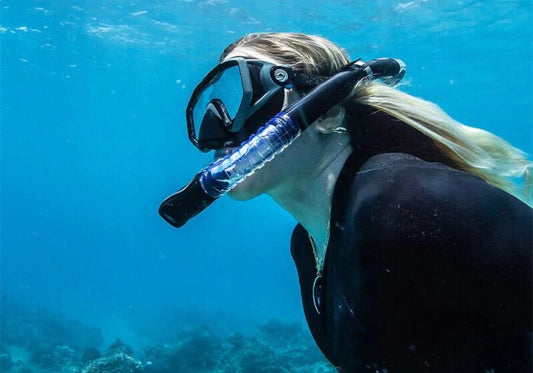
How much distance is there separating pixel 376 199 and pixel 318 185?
25.8 inches

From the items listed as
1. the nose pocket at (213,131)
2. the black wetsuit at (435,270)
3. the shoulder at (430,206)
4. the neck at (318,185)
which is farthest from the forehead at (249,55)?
the shoulder at (430,206)

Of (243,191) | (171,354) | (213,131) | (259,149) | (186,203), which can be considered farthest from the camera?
(171,354)

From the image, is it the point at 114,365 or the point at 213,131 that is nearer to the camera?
the point at 213,131

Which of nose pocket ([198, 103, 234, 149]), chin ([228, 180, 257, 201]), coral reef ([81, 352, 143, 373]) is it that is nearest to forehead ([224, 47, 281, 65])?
nose pocket ([198, 103, 234, 149])

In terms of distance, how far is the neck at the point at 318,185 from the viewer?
195 cm

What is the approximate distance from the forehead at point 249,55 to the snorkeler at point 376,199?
0.04 ft

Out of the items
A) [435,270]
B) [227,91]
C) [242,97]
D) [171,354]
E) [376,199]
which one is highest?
[171,354]

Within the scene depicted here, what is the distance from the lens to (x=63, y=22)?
23609 millimetres

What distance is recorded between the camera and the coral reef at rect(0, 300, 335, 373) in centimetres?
1418

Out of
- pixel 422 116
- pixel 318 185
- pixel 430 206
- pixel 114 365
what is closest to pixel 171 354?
pixel 114 365

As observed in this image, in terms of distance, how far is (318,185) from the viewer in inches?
78.2

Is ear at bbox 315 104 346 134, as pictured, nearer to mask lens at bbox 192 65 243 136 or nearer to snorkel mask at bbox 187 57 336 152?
snorkel mask at bbox 187 57 336 152

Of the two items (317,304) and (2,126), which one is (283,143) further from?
(2,126)

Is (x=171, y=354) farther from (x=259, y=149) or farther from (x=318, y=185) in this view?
(x=259, y=149)
